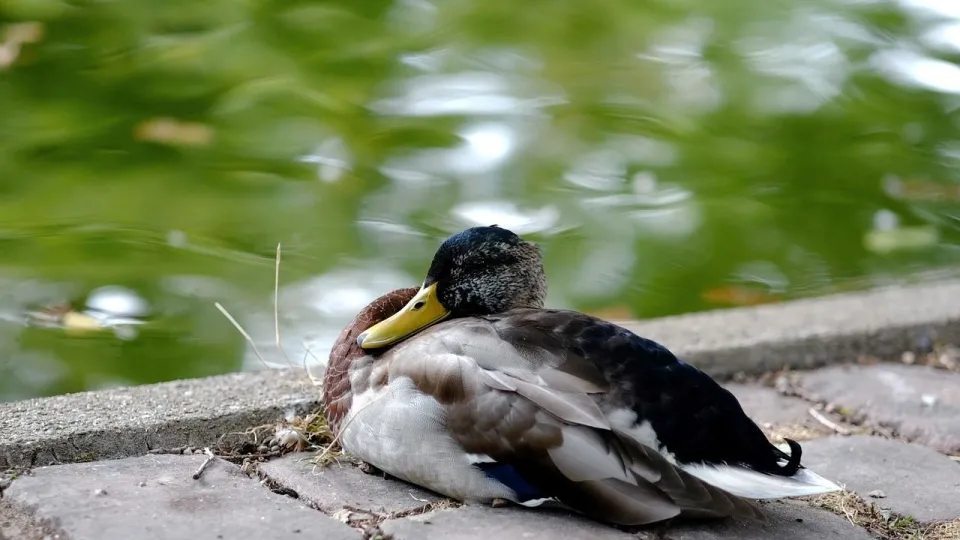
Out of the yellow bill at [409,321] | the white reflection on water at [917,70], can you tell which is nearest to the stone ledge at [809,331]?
the yellow bill at [409,321]

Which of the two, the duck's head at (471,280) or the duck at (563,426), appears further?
the duck's head at (471,280)

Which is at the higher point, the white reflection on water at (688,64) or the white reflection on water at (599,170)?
the white reflection on water at (688,64)

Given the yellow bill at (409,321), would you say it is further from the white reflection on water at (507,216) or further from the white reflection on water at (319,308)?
the white reflection on water at (507,216)

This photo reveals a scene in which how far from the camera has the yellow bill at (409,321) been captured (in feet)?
9.14

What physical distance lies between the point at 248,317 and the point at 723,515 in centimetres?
220

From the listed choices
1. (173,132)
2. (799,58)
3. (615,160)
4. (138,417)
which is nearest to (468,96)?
(615,160)

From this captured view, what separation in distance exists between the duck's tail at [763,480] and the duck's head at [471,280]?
66cm

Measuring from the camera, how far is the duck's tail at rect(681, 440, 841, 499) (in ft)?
7.88

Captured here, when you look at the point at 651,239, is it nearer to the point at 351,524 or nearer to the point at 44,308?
the point at 44,308

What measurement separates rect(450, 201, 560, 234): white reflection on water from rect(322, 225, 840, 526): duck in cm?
249

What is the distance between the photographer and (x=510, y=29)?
328 inches

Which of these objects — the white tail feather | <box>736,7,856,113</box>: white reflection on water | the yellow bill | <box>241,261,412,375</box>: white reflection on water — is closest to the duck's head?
the yellow bill

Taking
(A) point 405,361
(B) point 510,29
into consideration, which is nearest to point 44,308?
(A) point 405,361

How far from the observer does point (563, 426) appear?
2375 mm
